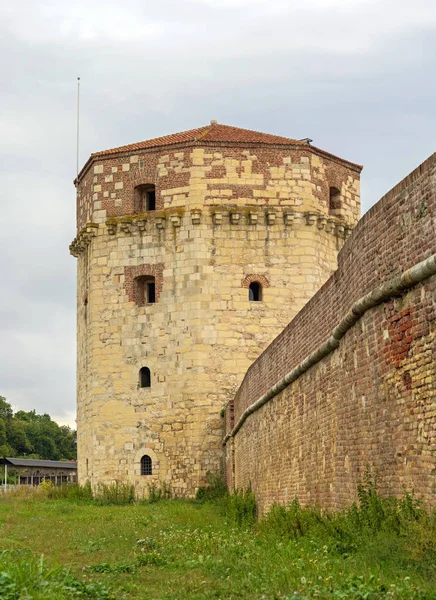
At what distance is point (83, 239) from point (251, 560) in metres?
20.1

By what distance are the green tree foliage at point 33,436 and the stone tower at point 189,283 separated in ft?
176

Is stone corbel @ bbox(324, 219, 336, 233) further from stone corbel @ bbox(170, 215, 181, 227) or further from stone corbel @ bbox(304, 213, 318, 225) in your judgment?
stone corbel @ bbox(170, 215, 181, 227)

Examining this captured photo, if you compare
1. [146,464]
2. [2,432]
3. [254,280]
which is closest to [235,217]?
[254,280]

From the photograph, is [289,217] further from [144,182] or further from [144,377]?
[144,377]

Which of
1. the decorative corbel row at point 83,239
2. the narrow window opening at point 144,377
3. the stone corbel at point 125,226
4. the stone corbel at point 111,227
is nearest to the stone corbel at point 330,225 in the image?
the stone corbel at point 125,226

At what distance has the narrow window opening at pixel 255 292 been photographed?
88.7 ft

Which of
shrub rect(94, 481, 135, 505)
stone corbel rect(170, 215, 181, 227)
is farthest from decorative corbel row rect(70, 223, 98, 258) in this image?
shrub rect(94, 481, 135, 505)

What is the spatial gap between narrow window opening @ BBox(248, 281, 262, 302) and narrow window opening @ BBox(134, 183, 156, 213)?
3.85m

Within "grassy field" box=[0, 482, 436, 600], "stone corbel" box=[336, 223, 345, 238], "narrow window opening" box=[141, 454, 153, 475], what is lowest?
"grassy field" box=[0, 482, 436, 600]

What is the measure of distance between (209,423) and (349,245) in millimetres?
16049

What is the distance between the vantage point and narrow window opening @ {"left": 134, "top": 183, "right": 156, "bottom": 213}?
28188mm

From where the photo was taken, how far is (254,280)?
2692 centimetres

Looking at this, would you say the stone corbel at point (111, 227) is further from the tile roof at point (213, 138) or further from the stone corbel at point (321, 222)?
the stone corbel at point (321, 222)

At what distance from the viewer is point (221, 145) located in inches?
1080
